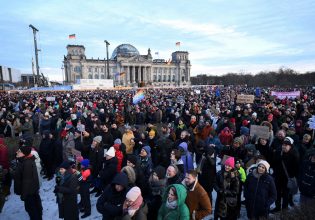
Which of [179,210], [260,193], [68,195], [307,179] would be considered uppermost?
[179,210]

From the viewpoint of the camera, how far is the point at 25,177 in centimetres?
482

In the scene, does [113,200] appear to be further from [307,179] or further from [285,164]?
[285,164]

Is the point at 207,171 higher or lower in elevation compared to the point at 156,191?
lower

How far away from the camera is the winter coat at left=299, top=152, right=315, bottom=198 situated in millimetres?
4703

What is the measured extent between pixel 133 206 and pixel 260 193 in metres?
2.45

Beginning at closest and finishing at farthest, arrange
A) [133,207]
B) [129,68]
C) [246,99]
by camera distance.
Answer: [133,207]
[246,99]
[129,68]

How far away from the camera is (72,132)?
828 cm

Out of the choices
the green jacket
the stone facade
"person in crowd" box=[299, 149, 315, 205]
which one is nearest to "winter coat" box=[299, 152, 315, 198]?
"person in crowd" box=[299, 149, 315, 205]

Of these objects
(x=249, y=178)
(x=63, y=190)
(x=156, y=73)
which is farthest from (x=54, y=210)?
(x=156, y=73)

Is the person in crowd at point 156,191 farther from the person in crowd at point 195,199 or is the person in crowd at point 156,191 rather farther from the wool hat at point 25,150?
the wool hat at point 25,150

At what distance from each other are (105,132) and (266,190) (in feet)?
18.5

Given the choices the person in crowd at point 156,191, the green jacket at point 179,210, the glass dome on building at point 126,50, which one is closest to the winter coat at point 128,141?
Answer: the person in crowd at point 156,191

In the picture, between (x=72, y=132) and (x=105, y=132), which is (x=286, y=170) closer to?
(x=105, y=132)

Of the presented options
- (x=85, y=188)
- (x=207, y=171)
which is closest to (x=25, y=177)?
(x=85, y=188)
